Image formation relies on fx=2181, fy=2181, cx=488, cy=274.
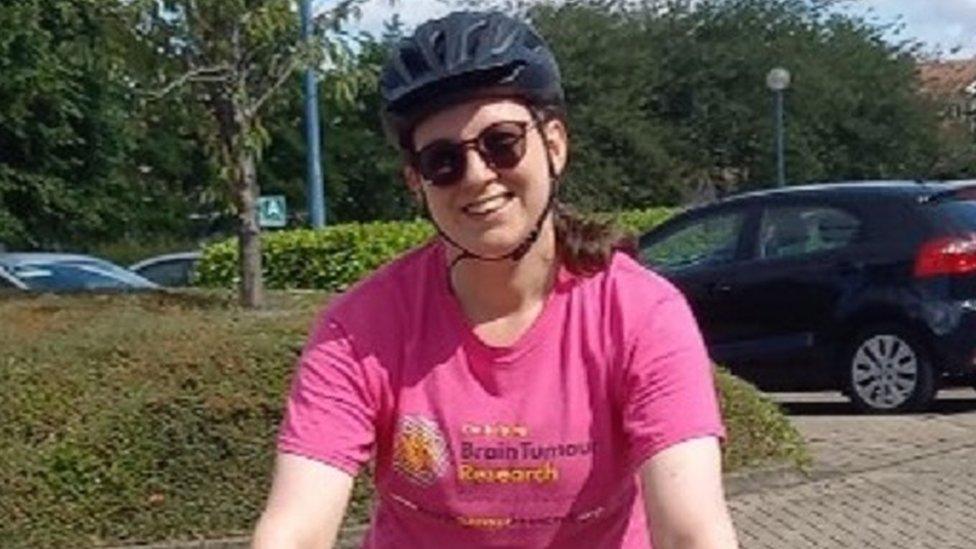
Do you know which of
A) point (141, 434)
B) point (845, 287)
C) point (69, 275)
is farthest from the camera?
point (69, 275)

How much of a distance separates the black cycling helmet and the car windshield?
715 inches

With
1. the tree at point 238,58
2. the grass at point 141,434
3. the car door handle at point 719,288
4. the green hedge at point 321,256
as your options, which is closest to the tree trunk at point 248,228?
the tree at point 238,58

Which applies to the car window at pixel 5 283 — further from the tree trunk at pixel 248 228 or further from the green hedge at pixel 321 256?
the tree trunk at pixel 248 228

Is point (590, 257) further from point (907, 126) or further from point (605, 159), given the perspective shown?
point (907, 126)

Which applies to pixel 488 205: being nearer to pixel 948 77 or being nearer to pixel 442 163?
pixel 442 163

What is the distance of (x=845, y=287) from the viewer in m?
13.4

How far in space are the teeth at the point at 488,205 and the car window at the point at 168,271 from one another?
84.7 ft

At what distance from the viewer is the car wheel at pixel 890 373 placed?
43.0 ft

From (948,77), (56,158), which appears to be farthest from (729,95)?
(56,158)

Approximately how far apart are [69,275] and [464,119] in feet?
64.3

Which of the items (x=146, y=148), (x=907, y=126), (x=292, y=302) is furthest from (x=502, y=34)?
(x=907, y=126)

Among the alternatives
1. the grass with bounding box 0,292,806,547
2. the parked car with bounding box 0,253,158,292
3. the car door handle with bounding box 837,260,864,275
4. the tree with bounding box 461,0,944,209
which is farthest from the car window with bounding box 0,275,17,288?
the tree with bounding box 461,0,944,209

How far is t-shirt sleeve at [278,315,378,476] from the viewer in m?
2.84

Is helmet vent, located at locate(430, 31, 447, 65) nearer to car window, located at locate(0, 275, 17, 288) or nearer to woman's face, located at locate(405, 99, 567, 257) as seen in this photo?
woman's face, located at locate(405, 99, 567, 257)
